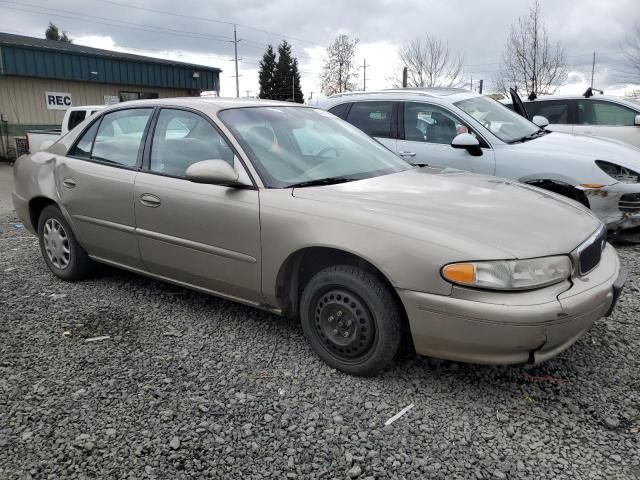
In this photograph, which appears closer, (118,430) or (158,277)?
(118,430)

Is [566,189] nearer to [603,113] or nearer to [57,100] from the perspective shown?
[603,113]

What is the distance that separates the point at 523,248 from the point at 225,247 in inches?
67.4

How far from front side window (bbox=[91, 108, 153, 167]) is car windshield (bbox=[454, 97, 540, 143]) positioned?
3481 mm

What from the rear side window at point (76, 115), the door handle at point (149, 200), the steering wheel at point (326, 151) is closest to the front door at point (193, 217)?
the door handle at point (149, 200)

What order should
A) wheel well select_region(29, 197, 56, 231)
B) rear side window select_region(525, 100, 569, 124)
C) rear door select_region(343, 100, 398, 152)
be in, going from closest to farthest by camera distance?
wheel well select_region(29, 197, 56, 231), rear door select_region(343, 100, 398, 152), rear side window select_region(525, 100, 569, 124)

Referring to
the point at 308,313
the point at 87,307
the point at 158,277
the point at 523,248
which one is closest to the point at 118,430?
the point at 308,313

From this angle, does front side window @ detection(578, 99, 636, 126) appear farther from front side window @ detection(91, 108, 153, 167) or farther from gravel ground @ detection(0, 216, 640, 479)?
front side window @ detection(91, 108, 153, 167)

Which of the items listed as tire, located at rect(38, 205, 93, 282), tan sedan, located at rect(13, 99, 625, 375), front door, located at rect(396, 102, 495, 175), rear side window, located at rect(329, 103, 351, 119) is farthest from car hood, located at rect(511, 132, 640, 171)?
tire, located at rect(38, 205, 93, 282)

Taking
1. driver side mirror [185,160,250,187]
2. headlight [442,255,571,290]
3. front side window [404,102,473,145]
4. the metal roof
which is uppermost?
the metal roof

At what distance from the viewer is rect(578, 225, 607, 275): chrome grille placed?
2.73 m

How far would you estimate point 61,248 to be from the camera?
4.53 metres

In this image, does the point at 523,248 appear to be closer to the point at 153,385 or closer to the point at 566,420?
the point at 566,420

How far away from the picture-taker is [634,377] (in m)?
2.93

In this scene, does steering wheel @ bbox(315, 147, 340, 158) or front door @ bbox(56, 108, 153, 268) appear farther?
front door @ bbox(56, 108, 153, 268)
